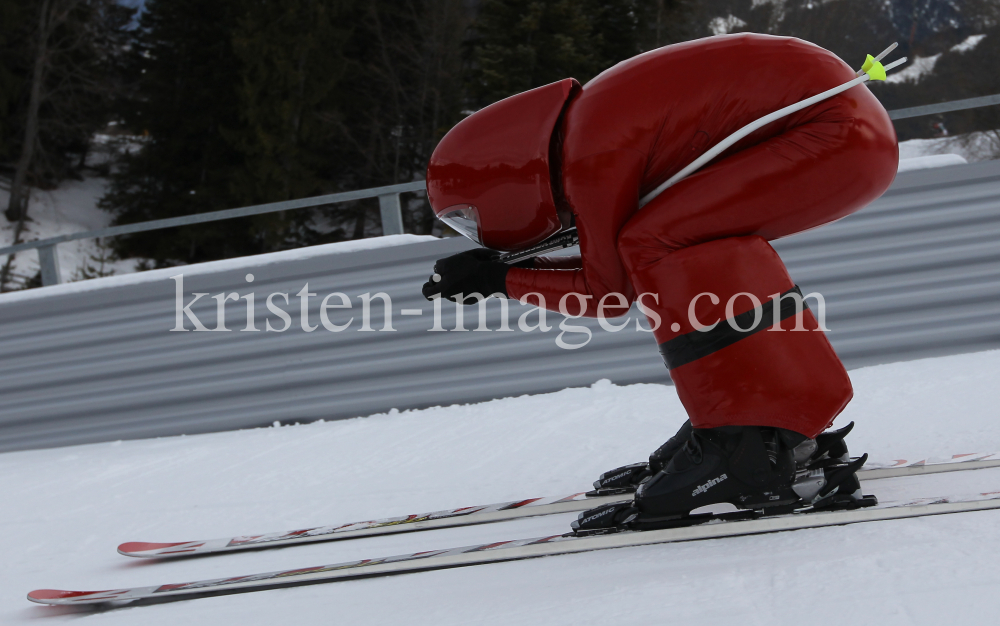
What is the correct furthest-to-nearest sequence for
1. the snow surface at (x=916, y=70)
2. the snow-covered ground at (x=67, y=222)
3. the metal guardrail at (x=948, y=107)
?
the snow-covered ground at (x=67, y=222) → the snow surface at (x=916, y=70) → the metal guardrail at (x=948, y=107)

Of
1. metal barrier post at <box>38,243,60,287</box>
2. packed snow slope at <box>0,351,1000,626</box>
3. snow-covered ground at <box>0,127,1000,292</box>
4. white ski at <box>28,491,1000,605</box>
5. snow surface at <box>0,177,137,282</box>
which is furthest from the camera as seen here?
snow surface at <box>0,177,137,282</box>

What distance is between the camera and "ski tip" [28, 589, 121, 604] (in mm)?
1914

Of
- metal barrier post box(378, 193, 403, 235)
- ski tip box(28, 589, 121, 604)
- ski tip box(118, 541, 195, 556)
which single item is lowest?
ski tip box(28, 589, 121, 604)

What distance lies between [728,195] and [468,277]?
74 cm

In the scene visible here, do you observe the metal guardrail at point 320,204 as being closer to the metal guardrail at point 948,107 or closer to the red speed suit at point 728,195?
the red speed suit at point 728,195

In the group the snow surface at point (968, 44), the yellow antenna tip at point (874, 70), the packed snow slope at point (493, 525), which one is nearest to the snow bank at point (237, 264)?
the packed snow slope at point (493, 525)

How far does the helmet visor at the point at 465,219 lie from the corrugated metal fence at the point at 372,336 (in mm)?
1868

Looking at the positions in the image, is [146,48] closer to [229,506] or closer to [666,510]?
[229,506]

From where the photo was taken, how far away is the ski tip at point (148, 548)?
2.30 metres

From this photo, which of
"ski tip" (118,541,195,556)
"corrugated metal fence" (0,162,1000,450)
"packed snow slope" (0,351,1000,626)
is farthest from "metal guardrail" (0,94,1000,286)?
"ski tip" (118,541,195,556)

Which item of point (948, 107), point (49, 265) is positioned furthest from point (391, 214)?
point (948, 107)

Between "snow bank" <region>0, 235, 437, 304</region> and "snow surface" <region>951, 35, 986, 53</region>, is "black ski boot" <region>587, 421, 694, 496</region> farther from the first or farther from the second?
"snow surface" <region>951, 35, 986, 53</region>

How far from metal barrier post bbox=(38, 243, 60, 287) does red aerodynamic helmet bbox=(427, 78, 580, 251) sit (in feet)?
12.6

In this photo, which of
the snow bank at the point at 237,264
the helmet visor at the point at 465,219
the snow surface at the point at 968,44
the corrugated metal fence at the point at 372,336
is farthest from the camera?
the snow surface at the point at 968,44
